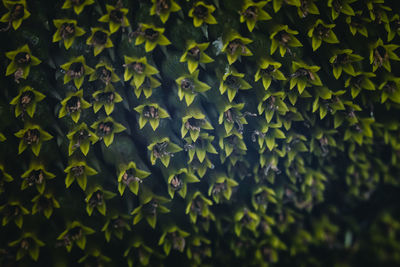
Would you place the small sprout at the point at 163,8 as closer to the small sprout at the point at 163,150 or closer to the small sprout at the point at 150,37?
the small sprout at the point at 150,37

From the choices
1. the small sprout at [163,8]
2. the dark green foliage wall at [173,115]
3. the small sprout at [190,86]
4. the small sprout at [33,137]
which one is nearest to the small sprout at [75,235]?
the dark green foliage wall at [173,115]

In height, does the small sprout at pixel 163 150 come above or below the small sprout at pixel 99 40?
below

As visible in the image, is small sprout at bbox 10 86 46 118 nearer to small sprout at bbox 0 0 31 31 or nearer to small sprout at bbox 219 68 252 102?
small sprout at bbox 0 0 31 31

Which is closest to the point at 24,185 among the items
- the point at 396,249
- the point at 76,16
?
the point at 76,16

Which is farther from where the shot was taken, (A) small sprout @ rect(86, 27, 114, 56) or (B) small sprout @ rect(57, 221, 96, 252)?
(B) small sprout @ rect(57, 221, 96, 252)

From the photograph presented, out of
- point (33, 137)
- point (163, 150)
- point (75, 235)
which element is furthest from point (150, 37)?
point (75, 235)

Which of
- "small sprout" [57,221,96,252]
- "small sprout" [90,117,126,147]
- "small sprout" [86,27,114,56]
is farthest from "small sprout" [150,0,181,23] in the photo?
"small sprout" [57,221,96,252]

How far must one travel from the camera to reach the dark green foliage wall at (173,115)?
3.17 feet

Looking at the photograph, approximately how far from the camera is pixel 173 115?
1.04 meters

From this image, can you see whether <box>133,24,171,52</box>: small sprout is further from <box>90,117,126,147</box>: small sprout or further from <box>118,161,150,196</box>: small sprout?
<box>118,161,150,196</box>: small sprout

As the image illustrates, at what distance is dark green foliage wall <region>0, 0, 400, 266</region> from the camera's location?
967 mm

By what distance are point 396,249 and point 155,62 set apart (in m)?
1.26

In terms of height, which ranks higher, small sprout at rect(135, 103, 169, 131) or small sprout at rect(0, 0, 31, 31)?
small sprout at rect(0, 0, 31, 31)

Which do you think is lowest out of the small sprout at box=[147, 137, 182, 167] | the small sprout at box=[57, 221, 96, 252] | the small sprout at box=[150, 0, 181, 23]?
the small sprout at box=[57, 221, 96, 252]
